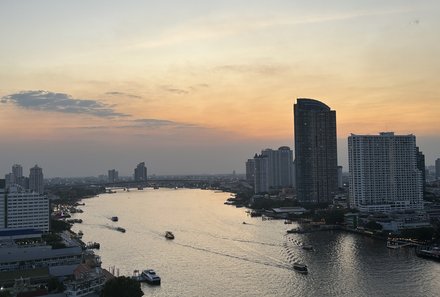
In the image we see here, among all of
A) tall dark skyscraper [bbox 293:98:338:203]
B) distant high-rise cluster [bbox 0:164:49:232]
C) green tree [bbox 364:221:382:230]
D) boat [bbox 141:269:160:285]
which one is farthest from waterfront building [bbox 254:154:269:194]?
boat [bbox 141:269:160:285]

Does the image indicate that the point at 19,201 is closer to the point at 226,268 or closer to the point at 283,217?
the point at 226,268

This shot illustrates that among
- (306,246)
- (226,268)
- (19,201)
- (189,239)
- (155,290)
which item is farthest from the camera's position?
(19,201)

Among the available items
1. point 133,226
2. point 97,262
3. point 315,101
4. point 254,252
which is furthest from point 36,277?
point 315,101

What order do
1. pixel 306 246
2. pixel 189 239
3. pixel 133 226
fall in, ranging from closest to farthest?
pixel 306 246 < pixel 189 239 < pixel 133 226

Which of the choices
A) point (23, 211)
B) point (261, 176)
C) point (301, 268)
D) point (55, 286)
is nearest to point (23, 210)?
point (23, 211)

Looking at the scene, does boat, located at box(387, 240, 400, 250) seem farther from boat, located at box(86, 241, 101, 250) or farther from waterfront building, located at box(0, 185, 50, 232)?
waterfront building, located at box(0, 185, 50, 232)

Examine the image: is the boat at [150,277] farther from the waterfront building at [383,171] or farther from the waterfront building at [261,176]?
the waterfront building at [261,176]

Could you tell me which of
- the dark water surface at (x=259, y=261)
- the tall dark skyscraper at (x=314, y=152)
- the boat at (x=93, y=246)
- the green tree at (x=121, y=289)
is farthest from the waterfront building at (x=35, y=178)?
the green tree at (x=121, y=289)
